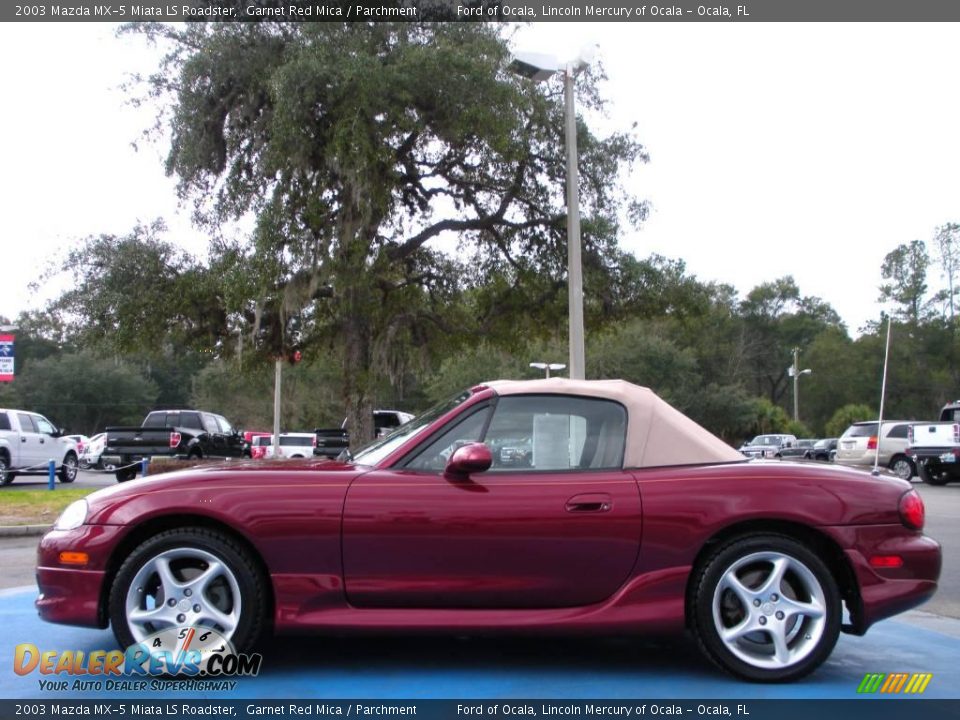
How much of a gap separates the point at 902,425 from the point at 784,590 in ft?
84.5

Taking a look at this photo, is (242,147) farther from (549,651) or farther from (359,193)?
(549,651)

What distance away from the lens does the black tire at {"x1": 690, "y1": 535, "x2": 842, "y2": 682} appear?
4.27m

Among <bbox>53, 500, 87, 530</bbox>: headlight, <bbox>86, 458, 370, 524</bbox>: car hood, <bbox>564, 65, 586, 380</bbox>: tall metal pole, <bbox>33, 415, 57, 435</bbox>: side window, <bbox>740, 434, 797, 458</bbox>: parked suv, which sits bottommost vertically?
<bbox>740, 434, 797, 458</bbox>: parked suv

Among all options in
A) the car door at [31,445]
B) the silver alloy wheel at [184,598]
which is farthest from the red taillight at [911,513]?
the car door at [31,445]

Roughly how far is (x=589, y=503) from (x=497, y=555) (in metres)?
0.49

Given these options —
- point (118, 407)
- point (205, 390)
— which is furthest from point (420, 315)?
point (118, 407)

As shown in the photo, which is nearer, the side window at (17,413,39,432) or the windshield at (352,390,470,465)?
the windshield at (352,390,470,465)

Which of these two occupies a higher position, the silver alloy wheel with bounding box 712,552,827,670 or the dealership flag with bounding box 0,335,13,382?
the dealership flag with bounding box 0,335,13,382

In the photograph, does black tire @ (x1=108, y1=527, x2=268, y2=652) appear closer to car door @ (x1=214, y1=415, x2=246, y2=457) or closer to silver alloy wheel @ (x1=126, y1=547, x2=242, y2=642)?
silver alloy wheel @ (x1=126, y1=547, x2=242, y2=642)

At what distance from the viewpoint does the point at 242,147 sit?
17938 mm

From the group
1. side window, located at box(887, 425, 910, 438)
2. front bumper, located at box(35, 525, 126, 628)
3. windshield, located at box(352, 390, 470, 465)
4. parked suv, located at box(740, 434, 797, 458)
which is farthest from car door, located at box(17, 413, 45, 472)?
parked suv, located at box(740, 434, 797, 458)

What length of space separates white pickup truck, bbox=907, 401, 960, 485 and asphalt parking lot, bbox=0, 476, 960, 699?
63.5ft

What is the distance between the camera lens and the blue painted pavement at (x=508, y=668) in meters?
4.08
